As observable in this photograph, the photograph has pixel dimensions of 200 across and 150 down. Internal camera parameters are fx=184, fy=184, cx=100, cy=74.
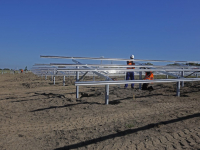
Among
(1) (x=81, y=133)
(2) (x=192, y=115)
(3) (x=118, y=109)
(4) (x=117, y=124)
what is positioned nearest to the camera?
(1) (x=81, y=133)

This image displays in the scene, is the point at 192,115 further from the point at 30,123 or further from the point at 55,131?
the point at 30,123

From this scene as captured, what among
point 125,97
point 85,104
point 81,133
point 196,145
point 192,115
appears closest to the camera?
point 196,145

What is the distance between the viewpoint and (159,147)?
271 centimetres

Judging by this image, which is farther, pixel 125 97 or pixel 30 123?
pixel 125 97

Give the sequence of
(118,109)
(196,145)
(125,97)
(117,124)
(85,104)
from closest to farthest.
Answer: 1. (196,145)
2. (117,124)
3. (118,109)
4. (85,104)
5. (125,97)

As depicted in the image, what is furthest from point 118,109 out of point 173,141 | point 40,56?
point 40,56

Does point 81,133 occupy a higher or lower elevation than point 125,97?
lower

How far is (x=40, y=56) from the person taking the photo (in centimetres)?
550

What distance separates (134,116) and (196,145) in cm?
158

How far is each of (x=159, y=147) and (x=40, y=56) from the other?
164 inches

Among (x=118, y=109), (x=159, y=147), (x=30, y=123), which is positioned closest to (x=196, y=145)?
(x=159, y=147)

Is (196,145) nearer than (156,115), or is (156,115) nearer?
(196,145)

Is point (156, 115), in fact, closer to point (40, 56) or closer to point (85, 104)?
point (85, 104)

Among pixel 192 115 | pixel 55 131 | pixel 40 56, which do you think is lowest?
pixel 55 131
